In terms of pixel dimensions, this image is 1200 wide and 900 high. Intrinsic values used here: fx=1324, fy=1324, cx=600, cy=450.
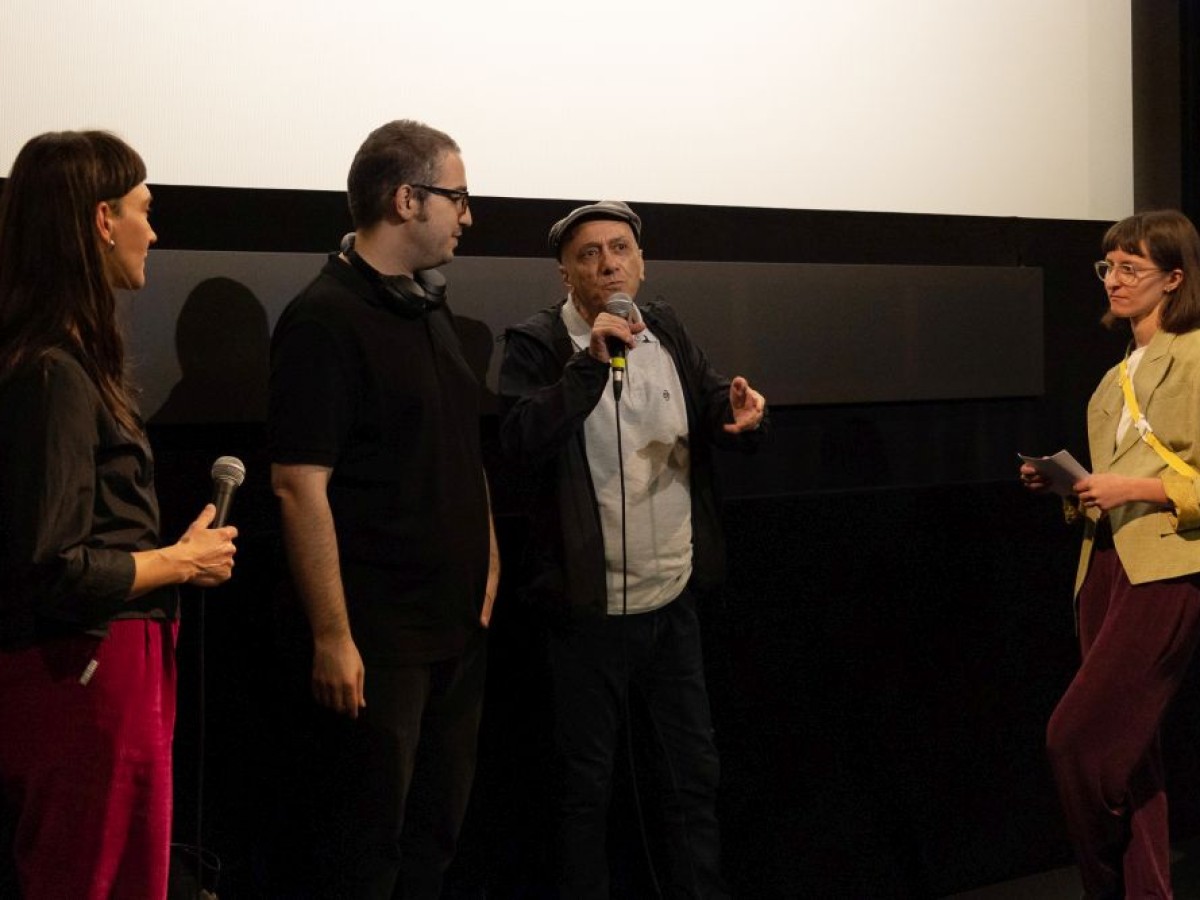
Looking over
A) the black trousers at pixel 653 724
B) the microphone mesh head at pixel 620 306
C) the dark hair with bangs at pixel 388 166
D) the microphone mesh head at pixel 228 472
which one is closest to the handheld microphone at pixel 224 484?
the microphone mesh head at pixel 228 472

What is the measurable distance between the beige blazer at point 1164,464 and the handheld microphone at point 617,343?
111 cm

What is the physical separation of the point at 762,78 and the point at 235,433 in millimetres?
1452

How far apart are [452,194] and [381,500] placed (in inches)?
20.5

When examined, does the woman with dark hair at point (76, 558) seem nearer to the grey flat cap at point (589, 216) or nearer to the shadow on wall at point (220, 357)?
the shadow on wall at point (220, 357)

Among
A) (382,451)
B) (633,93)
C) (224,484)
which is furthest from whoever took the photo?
(633,93)

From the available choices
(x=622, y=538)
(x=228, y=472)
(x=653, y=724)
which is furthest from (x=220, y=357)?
(x=653, y=724)

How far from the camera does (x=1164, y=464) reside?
2678 millimetres

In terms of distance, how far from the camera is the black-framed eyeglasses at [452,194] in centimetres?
218

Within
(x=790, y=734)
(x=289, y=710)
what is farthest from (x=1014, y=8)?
(x=289, y=710)

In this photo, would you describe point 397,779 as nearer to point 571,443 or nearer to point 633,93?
point 571,443

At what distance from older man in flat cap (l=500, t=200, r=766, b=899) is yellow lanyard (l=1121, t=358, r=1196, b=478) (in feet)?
2.74

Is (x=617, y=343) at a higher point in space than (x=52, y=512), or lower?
higher

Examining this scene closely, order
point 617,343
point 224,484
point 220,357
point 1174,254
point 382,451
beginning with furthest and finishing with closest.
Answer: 1. point 1174,254
2. point 220,357
3. point 617,343
4. point 382,451
5. point 224,484

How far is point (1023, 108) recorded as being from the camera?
134 inches
